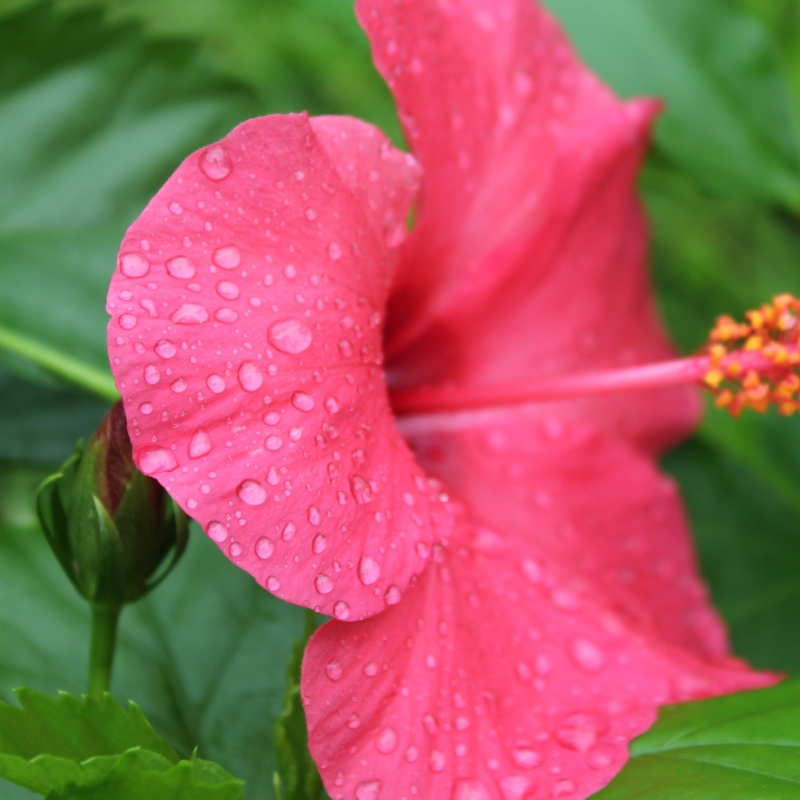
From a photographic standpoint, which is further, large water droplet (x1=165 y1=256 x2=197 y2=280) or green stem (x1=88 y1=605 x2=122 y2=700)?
green stem (x1=88 y1=605 x2=122 y2=700)

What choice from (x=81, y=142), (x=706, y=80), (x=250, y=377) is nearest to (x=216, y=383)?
(x=250, y=377)

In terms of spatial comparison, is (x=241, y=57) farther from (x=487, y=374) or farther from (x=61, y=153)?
(x=487, y=374)

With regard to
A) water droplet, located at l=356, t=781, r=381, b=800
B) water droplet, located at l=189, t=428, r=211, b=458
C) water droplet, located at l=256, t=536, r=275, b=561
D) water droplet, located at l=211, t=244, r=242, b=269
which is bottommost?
water droplet, located at l=356, t=781, r=381, b=800

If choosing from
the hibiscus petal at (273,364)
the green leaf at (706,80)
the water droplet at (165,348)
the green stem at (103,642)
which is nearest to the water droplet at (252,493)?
the hibiscus petal at (273,364)

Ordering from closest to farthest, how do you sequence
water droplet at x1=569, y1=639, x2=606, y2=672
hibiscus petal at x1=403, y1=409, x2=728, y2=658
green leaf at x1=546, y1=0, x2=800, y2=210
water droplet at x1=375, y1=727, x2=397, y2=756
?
1. water droplet at x1=375, y1=727, x2=397, y2=756
2. water droplet at x1=569, y1=639, x2=606, y2=672
3. hibiscus petal at x1=403, y1=409, x2=728, y2=658
4. green leaf at x1=546, y1=0, x2=800, y2=210

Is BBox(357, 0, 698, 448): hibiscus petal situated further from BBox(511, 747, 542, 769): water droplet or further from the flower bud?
BBox(511, 747, 542, 769): water droplet

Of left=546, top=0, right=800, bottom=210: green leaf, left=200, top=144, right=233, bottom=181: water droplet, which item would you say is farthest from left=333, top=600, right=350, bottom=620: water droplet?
left=546, top=0, right=800, bottom=210: green leaf

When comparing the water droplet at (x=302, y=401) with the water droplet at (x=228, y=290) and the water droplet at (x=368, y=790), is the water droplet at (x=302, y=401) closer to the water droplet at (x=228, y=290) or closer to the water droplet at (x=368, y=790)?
the water droplet at (x=228, y=290)
